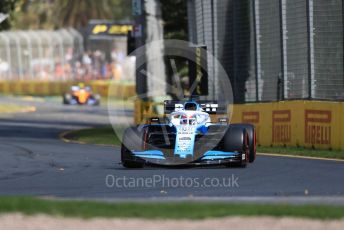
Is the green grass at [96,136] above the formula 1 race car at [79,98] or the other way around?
the other way around

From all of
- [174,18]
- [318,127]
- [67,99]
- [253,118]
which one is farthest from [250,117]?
[67,99]

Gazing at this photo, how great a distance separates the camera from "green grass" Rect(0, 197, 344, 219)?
982cm

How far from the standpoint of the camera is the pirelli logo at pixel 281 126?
73.1 ft

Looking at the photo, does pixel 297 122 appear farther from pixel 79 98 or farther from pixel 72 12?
pixel 72 12

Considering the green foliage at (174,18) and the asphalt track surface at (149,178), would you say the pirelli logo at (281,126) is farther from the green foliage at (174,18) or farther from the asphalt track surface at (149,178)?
the green foliage at (174,18)


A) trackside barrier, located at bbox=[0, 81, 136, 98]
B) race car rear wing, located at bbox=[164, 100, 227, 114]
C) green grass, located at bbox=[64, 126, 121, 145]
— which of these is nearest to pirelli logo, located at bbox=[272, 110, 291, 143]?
race car rear wing, located at bbox=[164, 100, 227, 114]

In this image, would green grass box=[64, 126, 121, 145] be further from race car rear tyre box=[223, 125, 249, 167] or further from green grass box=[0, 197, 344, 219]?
green grass box=[0, 197, 344, 219]

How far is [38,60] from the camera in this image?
67.1 meters

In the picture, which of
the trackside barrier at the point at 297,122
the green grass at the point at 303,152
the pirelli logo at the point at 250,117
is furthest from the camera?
the pirelli logo at the point at 250,117

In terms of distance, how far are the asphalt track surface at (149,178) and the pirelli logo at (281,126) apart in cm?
262

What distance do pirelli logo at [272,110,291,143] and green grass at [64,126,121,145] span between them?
4884 millimetres

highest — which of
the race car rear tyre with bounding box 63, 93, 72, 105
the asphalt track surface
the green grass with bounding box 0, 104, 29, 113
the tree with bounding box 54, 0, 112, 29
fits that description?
the tree with bounding box 54, 0, 112, 29

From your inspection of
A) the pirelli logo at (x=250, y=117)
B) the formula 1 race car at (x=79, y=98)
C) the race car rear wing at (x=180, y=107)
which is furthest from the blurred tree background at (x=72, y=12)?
the race car rear wing at (x=180, y=107)

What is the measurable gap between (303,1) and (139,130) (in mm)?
6634
